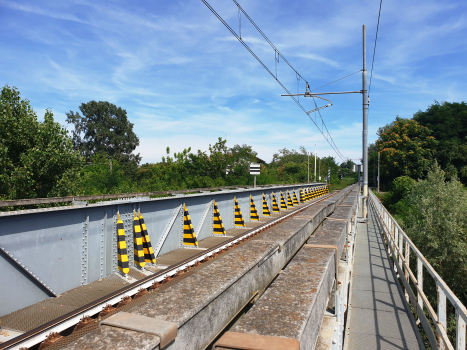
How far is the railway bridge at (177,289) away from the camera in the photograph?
2.30m

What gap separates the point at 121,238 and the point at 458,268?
21.1 meters

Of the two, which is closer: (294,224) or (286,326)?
(286,326)

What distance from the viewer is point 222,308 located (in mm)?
2941

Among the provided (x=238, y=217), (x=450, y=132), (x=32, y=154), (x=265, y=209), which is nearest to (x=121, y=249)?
(x=238, y=217)

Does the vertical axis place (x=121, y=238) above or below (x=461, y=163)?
below

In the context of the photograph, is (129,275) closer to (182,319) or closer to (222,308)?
(222,308)

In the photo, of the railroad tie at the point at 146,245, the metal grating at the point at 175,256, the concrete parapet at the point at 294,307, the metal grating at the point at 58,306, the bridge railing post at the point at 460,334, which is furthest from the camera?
the metal grating at the point at 175,256

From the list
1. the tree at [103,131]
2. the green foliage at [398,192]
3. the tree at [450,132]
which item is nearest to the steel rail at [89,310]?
the green foliage at [398,192]

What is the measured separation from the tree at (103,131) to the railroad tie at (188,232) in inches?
2206

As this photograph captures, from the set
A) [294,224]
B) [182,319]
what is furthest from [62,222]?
[294,224]

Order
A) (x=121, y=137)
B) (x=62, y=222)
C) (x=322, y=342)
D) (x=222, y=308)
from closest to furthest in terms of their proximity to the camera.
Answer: (x=222, y=308), (x=322, y=342), (x=62, y=222), (x=121, y=137)

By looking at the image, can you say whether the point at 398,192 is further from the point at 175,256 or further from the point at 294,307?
the point at 294,307

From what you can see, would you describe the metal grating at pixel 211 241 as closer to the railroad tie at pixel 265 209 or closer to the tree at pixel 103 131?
the railroad tie at pixel 265 209

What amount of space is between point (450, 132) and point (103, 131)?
2782 inches
